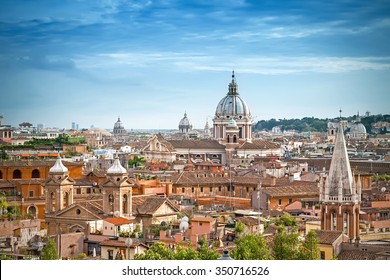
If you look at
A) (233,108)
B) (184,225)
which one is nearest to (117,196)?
(184,225)

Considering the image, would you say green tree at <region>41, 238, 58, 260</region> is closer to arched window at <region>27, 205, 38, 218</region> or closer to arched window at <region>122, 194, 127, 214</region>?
arched window at <region>122, 194, 127, 214</region>

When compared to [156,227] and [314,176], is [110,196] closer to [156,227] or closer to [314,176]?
[156,227]

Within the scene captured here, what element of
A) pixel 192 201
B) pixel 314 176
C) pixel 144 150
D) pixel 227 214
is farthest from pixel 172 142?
pixel 227 214

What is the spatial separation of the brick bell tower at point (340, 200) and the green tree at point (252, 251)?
2.95m

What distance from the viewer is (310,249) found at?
24.9ft

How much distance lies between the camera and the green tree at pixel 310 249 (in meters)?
7.28

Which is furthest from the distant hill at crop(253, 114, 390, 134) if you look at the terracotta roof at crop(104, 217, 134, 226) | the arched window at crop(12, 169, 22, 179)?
the arched window at crop(12, 169, 22, 179)

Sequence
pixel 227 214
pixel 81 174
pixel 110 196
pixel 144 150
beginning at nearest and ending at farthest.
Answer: pixel 110 196
pixel 227 214
pixel 81 174
pixel 144 150

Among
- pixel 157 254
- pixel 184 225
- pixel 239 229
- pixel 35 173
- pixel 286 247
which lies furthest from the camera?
pixel 35 173

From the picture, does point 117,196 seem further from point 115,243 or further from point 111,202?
point 115,243

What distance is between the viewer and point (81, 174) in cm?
1686

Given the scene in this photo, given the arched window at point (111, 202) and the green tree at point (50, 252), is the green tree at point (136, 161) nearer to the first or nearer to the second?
the arched window at point (111, 202)

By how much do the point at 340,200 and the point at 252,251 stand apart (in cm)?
352
